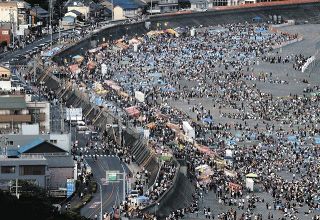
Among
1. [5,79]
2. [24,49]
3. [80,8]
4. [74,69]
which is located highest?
[80,8]

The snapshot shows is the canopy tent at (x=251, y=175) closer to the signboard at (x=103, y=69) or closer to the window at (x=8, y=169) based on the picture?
the window at (x=8, y=169)

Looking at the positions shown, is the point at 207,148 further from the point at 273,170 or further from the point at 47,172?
the point at 47,172

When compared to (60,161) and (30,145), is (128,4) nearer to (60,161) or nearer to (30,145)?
(30,145)

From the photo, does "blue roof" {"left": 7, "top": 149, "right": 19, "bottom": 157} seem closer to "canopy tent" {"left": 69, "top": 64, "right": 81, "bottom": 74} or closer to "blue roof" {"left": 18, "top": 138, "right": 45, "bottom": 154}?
"blue roof" {"left": 18, "top": 138, "right": 45, "bottom": 154}

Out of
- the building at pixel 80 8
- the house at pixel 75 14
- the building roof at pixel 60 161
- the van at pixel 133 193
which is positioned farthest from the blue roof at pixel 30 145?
the building at pixel 80 8

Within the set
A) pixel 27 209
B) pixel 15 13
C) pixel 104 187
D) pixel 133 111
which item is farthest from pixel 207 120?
pixel 15 13

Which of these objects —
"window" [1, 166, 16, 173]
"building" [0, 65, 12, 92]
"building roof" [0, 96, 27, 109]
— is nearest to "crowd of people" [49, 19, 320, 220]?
"building roof" [0, 96, 27, 109]
